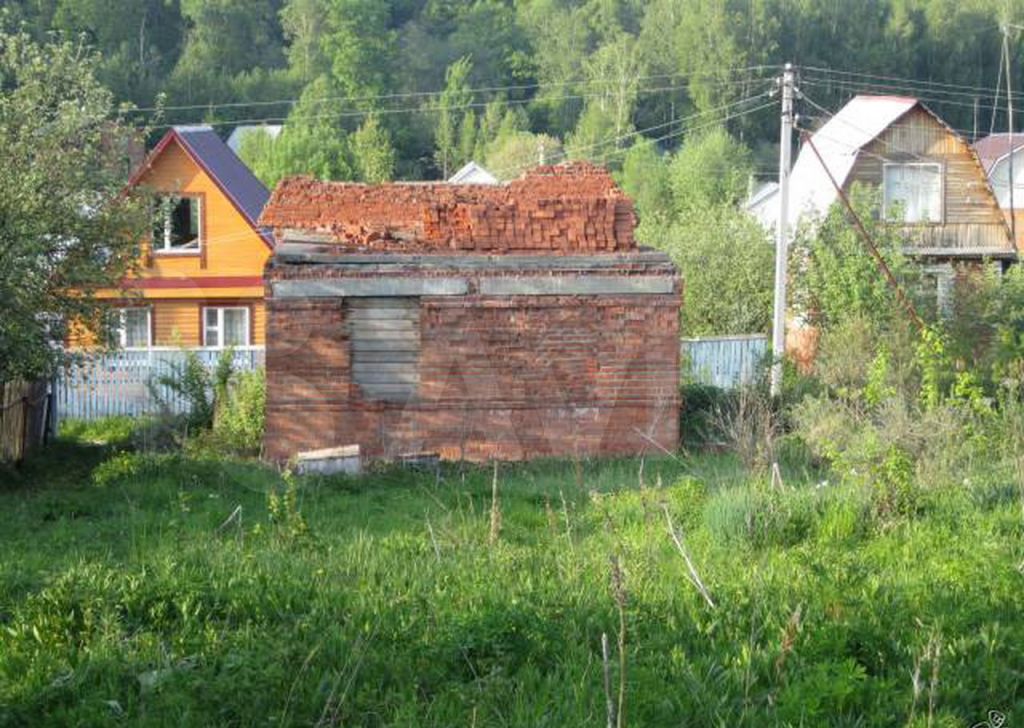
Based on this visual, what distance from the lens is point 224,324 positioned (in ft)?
118

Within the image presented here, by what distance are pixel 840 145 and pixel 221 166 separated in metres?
18.2

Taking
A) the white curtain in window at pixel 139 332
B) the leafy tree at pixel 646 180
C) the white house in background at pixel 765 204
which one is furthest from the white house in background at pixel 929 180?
the leafy tree at pixel 646 180

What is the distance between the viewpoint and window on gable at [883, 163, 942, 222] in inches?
1454

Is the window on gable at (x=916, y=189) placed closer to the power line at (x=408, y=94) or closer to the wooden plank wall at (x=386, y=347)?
the wooden plank wall at (x=386, y=347)

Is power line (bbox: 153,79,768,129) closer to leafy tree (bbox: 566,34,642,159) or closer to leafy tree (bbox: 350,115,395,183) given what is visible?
leafy tree (bbox: 566,34,642,159)

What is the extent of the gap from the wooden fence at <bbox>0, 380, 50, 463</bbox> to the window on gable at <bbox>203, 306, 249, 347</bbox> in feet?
49.5

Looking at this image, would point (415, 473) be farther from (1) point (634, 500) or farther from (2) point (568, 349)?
(1) point (634, 500)

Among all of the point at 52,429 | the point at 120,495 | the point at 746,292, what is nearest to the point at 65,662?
the point at 120,495

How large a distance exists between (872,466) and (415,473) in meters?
7.26

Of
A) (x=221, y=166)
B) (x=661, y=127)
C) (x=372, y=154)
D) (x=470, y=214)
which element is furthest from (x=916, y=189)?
(x=661, y=127)

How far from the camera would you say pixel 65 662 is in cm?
596

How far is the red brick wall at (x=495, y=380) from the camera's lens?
58.3 feet

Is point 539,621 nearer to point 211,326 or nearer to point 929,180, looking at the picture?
point 211,326

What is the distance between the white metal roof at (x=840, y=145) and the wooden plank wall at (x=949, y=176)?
29 cm
